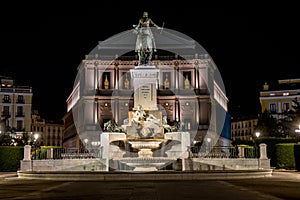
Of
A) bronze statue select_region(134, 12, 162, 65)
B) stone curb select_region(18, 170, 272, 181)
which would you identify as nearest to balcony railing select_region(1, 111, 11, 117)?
bronze statue select_region(134, 12, 162, 65)

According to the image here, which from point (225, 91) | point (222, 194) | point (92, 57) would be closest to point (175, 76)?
point (92, 57)

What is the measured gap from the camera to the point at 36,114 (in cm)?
11862

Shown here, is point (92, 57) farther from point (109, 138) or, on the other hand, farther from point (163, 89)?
point (109, 138)

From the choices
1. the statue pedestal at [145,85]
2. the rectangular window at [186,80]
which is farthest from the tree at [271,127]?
the statue pedestal at [145,85]

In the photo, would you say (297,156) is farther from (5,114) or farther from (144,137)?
(5,114)

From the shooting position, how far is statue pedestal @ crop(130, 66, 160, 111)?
119ft

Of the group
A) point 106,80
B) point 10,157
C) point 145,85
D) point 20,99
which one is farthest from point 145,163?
point 20,99

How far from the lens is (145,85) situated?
1439 inches

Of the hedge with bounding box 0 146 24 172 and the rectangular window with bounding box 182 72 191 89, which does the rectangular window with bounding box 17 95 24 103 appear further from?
the hedge with bounding box 0 146 24 172

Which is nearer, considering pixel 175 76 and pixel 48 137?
pixel 175 76

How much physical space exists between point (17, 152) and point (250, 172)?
18748 millimetres

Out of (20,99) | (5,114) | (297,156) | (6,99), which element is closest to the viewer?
(297,156)

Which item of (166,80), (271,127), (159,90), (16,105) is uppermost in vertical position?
(166,80)

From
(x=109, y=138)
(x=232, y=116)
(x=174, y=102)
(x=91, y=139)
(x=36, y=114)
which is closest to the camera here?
(x=109, y=138)
